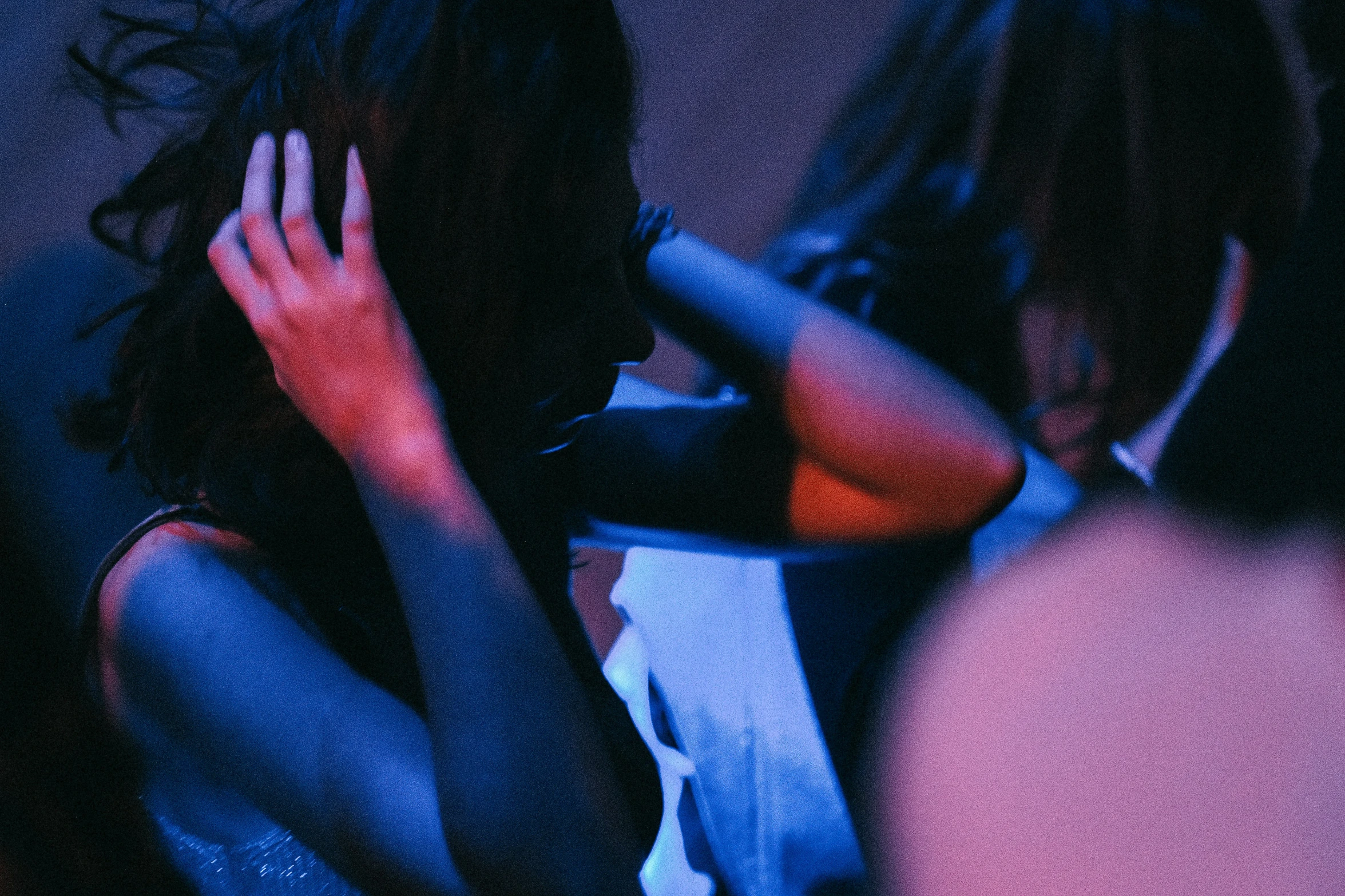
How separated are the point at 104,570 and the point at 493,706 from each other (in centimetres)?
30

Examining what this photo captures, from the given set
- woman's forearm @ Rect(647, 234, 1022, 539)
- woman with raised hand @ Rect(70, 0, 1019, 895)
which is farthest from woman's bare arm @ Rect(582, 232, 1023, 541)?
woman with raised hand @ Rect(70, 0, 1019, 895)

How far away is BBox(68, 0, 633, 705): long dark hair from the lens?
→ 21.4 inches

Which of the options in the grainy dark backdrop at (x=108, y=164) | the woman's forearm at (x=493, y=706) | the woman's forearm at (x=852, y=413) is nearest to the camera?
the woman's forearm at (x=493, y=706)

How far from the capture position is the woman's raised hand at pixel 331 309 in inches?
21.3

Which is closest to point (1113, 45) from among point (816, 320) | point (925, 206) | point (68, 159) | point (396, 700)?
point (925, 206)

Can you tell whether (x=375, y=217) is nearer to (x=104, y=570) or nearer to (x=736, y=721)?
(x=104, y=570)

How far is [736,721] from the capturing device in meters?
0.98

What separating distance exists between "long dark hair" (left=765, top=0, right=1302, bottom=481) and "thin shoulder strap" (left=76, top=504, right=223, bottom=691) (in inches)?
30.0

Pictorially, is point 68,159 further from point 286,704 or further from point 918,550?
point 918,550

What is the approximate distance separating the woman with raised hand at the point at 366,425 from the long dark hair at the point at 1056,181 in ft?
1.78

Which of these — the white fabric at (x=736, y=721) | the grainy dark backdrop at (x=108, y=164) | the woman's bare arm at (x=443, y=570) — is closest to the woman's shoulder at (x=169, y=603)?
the woman's bare arm at (x=443, y=570)

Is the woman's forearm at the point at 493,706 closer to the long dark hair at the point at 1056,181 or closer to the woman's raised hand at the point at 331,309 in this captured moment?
the woman's raised hand at the point at 331,309

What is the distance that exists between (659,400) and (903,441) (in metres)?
0.26

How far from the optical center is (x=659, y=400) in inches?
35.2
